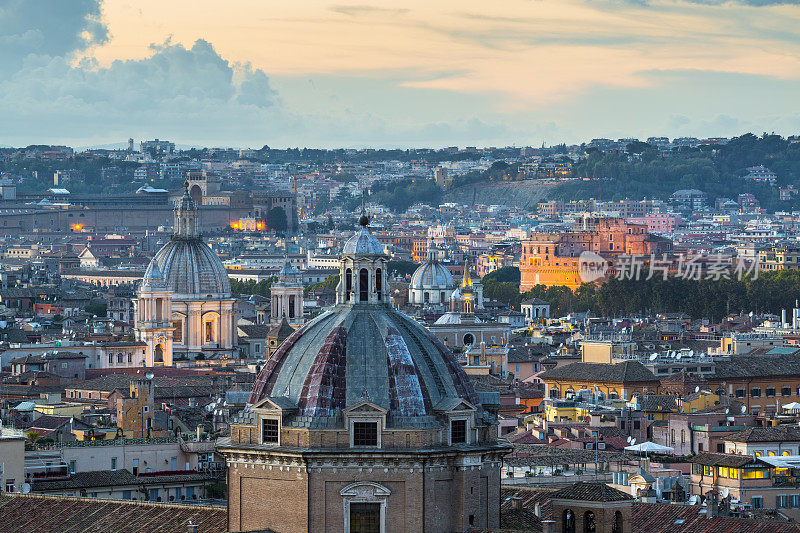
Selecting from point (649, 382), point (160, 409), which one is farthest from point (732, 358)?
point (160, 409)

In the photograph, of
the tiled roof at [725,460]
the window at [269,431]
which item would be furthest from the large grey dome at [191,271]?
the window at [269,431]

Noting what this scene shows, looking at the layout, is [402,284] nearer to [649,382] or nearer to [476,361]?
[476,361]

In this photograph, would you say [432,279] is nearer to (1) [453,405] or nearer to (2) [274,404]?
(1) [453,405]

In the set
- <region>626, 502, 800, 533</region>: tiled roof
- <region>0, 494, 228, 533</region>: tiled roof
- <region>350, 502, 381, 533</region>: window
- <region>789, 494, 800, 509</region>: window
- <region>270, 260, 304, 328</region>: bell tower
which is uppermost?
<region>350, 502, 381, 533</region>: window

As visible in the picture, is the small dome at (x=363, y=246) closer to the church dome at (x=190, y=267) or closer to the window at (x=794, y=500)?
the window at (x=794, y=500)

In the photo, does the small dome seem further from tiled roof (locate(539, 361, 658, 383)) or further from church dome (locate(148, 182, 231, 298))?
church dome (locate(148, 182, 231, 298))

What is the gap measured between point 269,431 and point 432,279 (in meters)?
101

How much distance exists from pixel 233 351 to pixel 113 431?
44316 millimetres

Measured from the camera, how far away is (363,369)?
24000 mm

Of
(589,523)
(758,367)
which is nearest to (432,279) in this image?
(758,367)

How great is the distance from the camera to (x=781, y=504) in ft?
137

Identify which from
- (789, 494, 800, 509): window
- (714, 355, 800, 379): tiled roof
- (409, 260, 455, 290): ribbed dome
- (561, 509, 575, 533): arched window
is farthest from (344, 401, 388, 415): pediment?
(409, 260, 455, 290): ribbed dome

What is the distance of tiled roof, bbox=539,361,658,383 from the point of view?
68.8 metres

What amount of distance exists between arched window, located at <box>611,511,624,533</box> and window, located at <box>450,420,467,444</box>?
6.02ft
